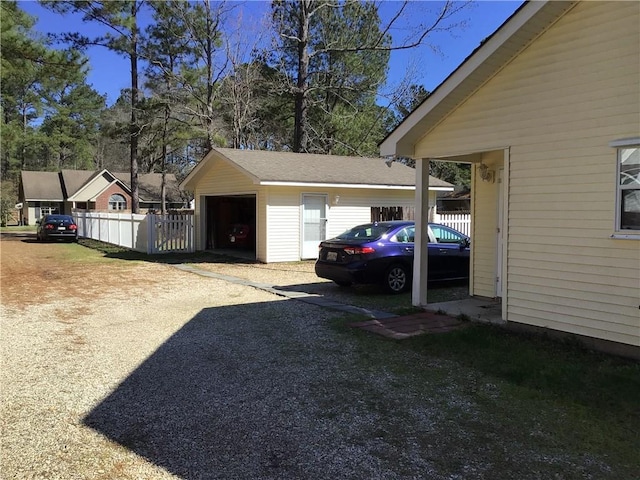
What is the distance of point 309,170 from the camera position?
701 inches

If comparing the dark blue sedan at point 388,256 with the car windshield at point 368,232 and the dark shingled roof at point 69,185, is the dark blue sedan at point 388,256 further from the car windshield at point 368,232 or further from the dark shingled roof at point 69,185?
the dark shingled roof at point 69,185

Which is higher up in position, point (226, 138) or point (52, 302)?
point (226, 138)

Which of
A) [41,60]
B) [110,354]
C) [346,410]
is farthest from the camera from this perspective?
[41,60]

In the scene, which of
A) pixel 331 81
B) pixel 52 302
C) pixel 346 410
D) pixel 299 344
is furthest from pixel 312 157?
pixel 346 410

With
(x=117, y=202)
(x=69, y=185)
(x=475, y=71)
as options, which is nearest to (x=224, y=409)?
(x=475, y=71)

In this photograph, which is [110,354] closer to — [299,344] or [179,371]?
[179,371]

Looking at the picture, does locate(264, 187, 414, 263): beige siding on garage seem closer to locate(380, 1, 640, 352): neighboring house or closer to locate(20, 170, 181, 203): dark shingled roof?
locate(380, 1, 640, 352): neighboring house

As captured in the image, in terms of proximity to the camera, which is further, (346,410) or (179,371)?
(179,371)

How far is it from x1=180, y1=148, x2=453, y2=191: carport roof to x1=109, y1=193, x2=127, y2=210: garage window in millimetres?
33020

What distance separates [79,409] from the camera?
456cm

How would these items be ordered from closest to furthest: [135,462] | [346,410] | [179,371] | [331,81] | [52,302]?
[135,462], [346,410], [179,371], [52,302], [331,81]

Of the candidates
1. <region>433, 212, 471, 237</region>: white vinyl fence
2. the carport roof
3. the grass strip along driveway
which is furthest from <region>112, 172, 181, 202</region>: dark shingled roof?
the grass strip along driveway

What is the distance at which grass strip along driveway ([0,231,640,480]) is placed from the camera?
361cm

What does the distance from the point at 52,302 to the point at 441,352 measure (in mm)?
7571
